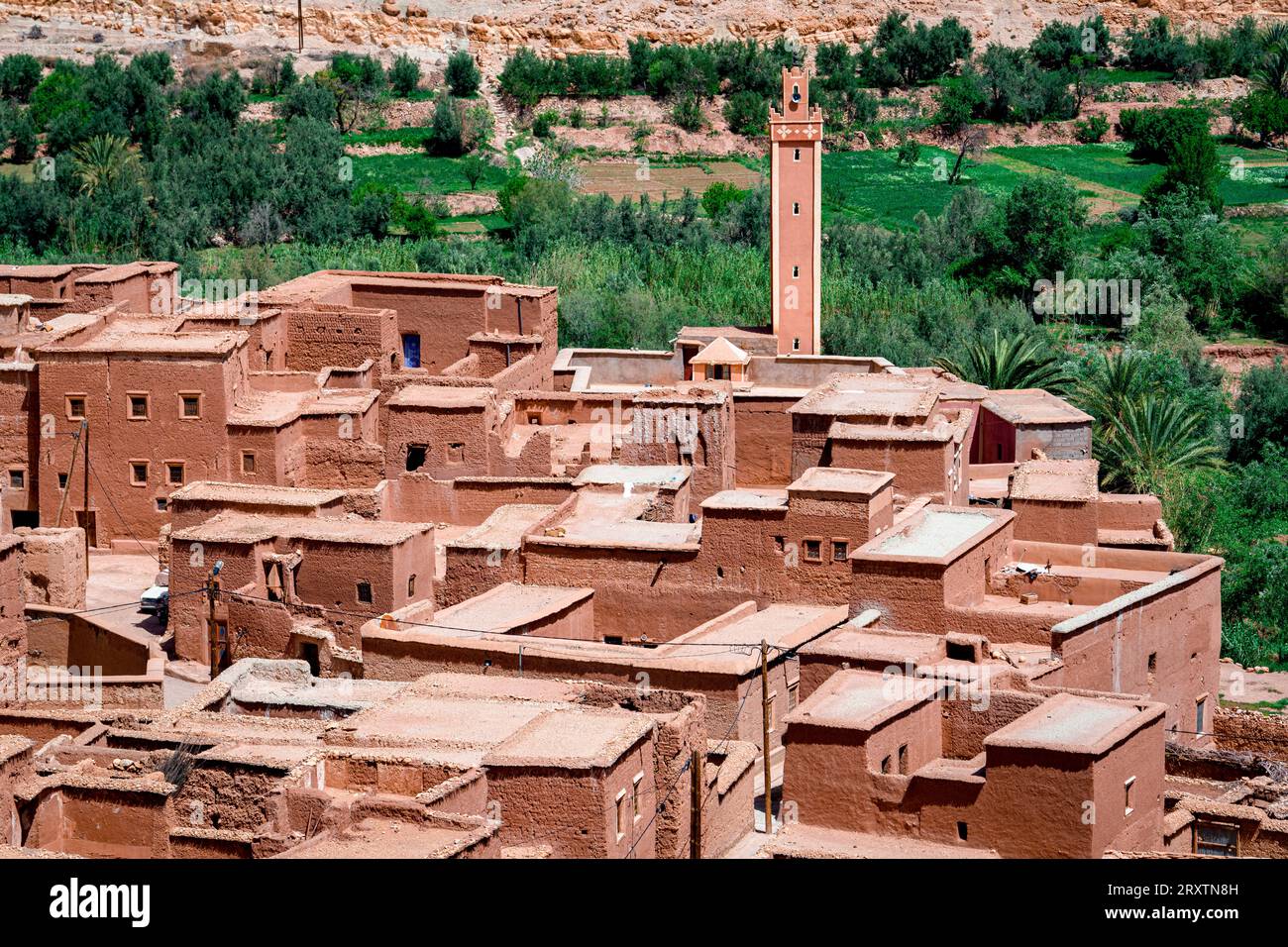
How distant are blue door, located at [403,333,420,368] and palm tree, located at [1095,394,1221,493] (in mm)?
11942

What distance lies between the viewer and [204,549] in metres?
33.1

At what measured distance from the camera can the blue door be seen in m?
43.8

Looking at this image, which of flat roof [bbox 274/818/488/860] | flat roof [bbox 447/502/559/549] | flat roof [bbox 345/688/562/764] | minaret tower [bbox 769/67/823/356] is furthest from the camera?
minaret tower [bbox 769/67/823/356]

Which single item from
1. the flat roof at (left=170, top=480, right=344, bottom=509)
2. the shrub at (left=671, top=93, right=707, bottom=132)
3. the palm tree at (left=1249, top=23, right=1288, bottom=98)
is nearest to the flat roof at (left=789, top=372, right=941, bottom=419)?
the flat roof at (left=170, top=480, right=344, bottom=509)

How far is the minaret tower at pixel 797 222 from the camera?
4697 cm

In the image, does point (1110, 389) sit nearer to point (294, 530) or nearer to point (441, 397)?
point (441, 397)

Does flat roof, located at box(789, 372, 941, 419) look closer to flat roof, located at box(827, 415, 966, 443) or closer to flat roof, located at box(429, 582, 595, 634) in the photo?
flat roof, located at box(827, 415, 966, 443)
